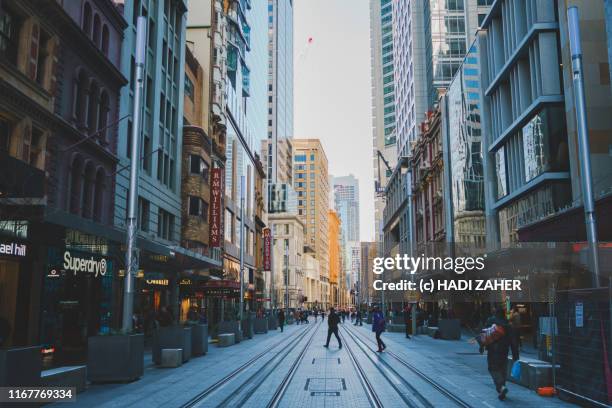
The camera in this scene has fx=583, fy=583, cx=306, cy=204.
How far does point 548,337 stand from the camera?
15.5 metres

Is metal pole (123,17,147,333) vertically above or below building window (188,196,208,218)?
below

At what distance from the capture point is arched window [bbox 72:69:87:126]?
23.8 meters

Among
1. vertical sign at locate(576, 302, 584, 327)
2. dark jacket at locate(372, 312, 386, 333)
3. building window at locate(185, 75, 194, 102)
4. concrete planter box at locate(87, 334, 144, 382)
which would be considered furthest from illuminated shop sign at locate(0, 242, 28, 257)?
building window at locate(185, 75, 194, 102)

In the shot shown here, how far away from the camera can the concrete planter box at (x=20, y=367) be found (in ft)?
34.1

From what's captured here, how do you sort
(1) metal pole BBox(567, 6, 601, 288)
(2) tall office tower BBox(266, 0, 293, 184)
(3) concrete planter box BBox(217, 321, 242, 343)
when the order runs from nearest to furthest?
(1) metal pole BBox(567, 6, 601, 288), (3) concrete planter box BBox(217, 321, 242, 343), (2) tall office tower BBox(266, 0, 293, 184)

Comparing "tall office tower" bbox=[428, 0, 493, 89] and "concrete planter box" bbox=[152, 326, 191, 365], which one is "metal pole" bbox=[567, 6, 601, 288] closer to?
"concrete planter box" bbox=[152, 326, 191, 365]

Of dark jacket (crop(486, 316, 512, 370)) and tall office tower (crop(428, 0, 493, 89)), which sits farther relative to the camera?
tall office tower (crop(428, 0, 493, 89))

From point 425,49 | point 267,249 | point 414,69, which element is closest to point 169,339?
point 267,249

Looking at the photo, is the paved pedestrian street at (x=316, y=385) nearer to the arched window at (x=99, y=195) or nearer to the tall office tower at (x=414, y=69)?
the arched window at (x=99, y=195)

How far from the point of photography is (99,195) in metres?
25.9

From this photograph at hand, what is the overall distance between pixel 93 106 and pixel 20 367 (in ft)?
54.9

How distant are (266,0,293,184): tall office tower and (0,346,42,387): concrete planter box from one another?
435 feet

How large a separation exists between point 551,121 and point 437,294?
2897 centimetres

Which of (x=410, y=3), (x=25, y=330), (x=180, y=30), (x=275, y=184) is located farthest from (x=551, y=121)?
(x=275, y=184)
